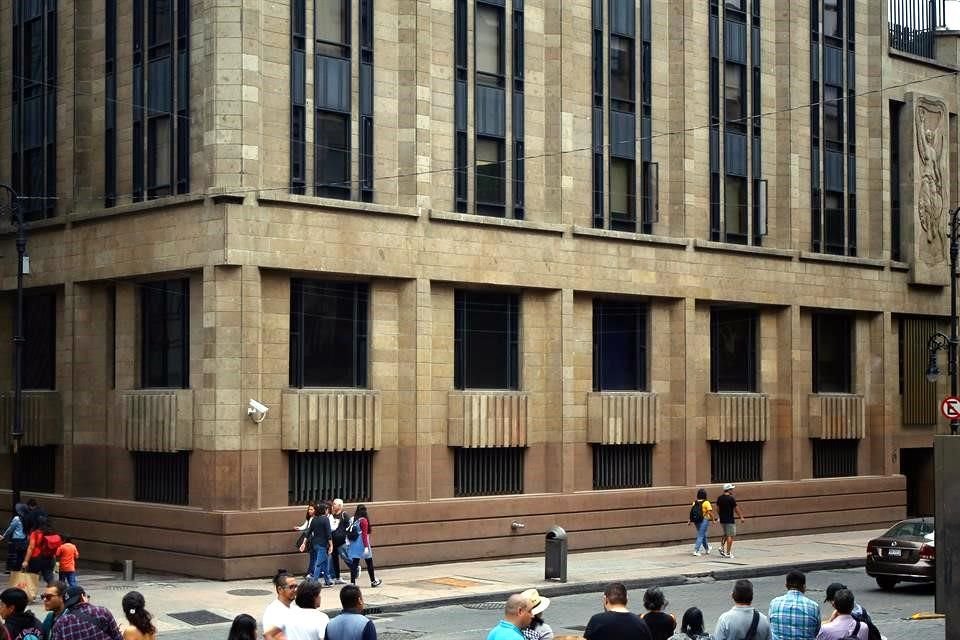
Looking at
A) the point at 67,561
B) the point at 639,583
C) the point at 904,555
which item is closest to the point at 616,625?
the point at 67,561

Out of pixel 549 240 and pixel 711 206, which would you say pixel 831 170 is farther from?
pixel 549 240

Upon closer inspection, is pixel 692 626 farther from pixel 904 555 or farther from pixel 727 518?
pixel 727 518

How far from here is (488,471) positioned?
119 feet

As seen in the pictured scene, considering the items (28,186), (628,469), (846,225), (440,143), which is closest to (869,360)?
(846,225)

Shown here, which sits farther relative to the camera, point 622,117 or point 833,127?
point 833,127

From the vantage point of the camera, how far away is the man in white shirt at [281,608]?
13102 millimetres

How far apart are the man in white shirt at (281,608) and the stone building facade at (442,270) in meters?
17.4

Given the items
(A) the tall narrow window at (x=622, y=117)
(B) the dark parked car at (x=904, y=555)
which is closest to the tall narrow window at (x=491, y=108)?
(A) the tall narrow window at (x=622, y=117)

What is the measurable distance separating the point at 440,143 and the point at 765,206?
12267mm

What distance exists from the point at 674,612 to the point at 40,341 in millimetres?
19089

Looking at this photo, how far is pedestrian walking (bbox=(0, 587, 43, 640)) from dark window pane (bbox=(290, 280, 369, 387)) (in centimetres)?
1915

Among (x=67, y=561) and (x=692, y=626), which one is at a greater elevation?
(x=692, y=626)

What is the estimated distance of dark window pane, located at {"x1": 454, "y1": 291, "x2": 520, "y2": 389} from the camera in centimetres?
3581

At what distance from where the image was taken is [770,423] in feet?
141
